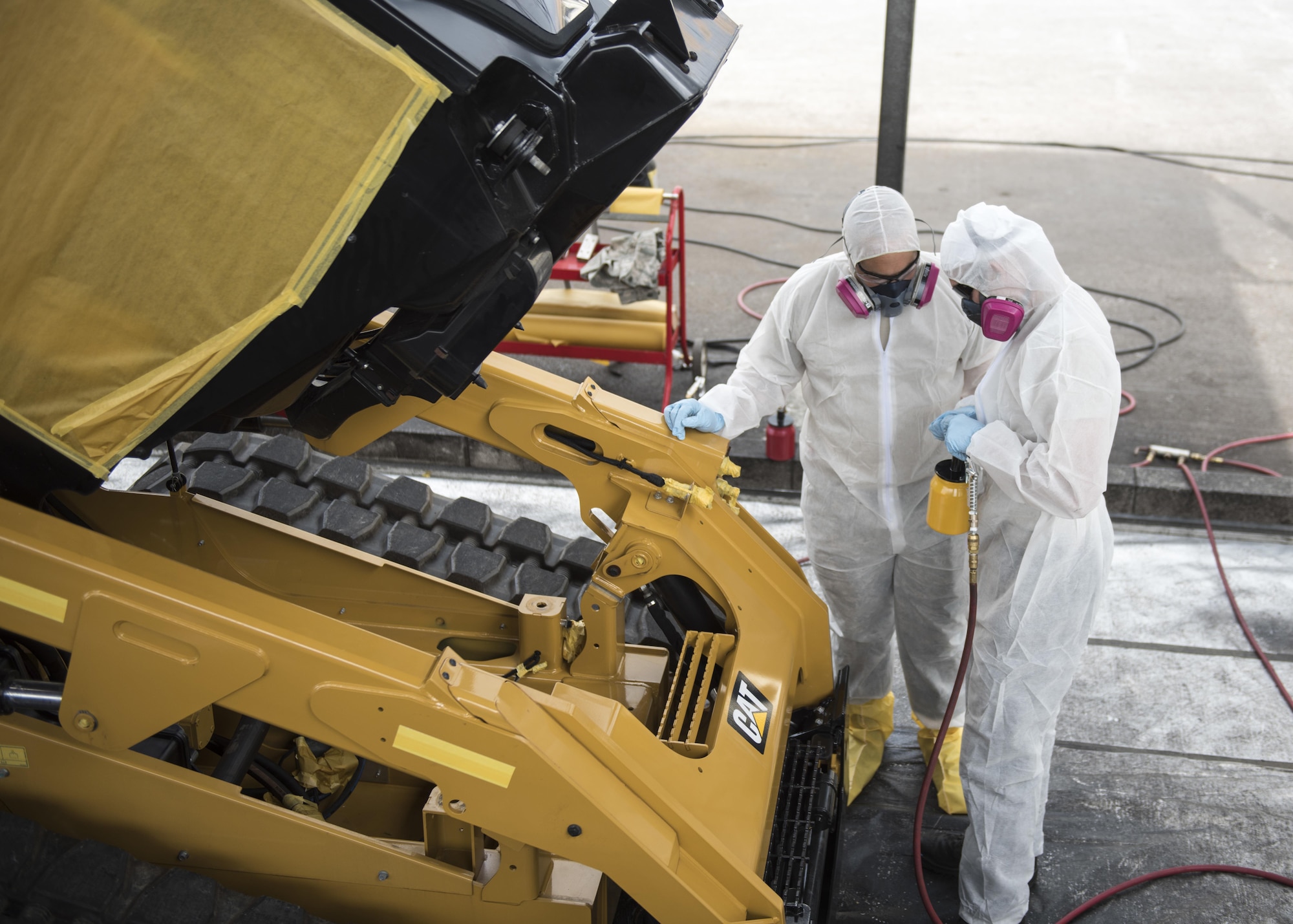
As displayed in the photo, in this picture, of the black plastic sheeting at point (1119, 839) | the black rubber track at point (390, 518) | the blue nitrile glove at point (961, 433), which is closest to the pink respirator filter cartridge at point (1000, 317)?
the blue nitrile glove at point (961, 433)

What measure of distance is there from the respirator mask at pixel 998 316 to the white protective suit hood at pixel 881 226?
0.24 m

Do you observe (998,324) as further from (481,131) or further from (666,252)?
(666,252)

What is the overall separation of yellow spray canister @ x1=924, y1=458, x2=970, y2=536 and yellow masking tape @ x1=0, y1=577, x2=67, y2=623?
1.98 metres

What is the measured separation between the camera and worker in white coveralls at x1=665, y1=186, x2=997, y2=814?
117 inches

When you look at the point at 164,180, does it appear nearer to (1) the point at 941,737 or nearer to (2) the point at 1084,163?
(1) the point at 941,737

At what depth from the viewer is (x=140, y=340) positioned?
1.83 m

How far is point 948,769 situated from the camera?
11.4 feet

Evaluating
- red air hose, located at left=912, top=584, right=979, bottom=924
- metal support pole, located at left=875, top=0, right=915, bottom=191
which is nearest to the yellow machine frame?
red air hose, located at left=912, top=584, right=979, bottom=924

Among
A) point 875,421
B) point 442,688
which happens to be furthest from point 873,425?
point 442,688

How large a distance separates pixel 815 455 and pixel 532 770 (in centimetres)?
157

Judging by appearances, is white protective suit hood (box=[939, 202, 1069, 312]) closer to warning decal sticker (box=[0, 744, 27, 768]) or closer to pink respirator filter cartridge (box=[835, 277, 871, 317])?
pink respirator filter cartridge (box=[835, 277, 871, 317])

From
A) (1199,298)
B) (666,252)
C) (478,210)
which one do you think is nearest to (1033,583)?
(478,210)

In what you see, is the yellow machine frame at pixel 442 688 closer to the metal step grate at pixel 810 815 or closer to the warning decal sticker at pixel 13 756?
the warning decal sticker at pixel 13 756

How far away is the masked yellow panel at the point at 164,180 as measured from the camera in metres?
1.68
